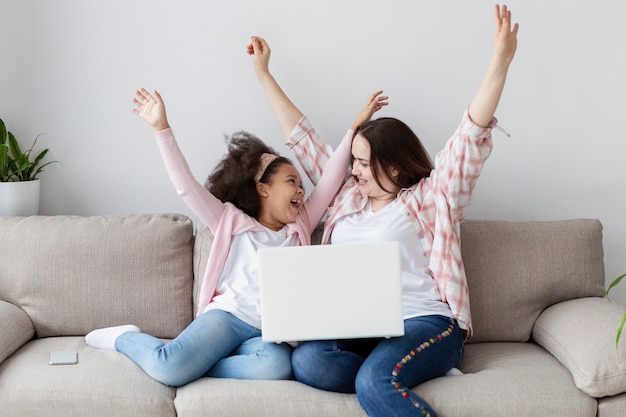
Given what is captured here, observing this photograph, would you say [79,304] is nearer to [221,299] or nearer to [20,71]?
[221,299]

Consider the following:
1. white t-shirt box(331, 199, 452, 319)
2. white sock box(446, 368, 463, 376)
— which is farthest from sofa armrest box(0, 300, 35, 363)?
white sock box(446, 368, 463, 376)

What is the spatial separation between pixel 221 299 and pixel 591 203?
4.49 feet

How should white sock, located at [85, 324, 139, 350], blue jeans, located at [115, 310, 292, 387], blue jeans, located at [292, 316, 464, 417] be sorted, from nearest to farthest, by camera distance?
blue jeans, located at [292, 316, 464, 417] → blue jeans, located at [115, 310, 292, 387] → white sock, located at [85, 324, 139, 350]

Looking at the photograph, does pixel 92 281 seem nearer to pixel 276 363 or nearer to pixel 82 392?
pixel 82 392

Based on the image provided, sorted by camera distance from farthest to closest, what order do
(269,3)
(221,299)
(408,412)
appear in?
(269,3)
(221,299)
(408,412)

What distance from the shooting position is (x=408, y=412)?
196cm

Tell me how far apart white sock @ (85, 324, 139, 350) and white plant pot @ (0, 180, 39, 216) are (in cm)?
58

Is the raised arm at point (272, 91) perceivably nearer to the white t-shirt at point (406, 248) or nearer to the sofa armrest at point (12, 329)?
the white t-shirt at point (406, 248)

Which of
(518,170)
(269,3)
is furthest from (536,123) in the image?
(269,3)

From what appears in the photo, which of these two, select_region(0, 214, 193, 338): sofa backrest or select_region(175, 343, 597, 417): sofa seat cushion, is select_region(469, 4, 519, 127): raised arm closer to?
select_region(175, 343, 597, 417): sofa seat cushion

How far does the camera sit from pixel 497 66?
216 cm

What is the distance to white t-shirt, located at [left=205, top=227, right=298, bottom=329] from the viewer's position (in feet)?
7.75

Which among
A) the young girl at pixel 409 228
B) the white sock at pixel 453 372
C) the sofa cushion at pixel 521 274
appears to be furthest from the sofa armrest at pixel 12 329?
the sofa cushion at pixel 521 274

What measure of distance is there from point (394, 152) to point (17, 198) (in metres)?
1.26
